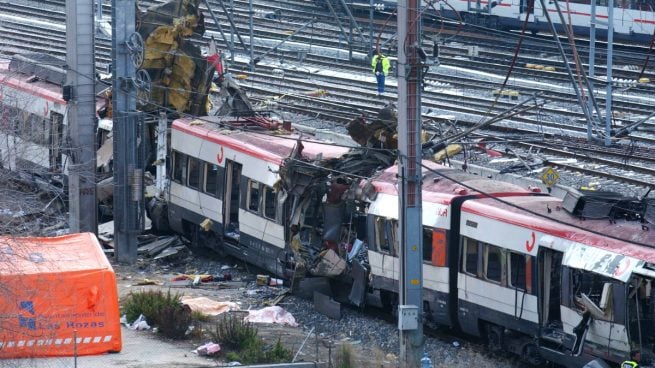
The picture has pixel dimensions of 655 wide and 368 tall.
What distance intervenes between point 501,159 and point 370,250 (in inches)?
410

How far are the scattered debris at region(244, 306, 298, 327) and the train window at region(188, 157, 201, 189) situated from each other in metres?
5.50

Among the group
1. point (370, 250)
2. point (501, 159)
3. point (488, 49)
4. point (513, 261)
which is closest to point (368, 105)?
point (501, 159)

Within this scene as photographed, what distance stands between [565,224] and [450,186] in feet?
9.10

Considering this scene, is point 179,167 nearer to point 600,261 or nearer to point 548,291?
point 548,291

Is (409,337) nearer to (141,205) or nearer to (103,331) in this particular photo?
(103,331)

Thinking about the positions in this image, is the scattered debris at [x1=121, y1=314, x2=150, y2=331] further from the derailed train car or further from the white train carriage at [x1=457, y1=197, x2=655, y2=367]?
the white train carriage at [x1=457, y1=197, x2=655, y2=367]

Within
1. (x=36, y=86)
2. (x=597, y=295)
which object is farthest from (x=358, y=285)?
(x=36, y=86)

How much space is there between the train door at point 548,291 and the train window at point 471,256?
1.37 m

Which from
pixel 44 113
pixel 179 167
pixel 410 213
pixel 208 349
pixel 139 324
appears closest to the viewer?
pixel 410 213

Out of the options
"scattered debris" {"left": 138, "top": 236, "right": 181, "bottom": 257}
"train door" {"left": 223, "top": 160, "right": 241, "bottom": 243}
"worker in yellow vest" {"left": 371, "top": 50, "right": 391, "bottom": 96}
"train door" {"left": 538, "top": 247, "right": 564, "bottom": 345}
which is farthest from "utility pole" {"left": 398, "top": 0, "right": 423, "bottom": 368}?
"worker in yellow vest" {"left": 371, "top": 50, "right": 391, "bottom": 96}

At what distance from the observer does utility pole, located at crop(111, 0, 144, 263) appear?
24359mm

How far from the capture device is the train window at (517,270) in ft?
55.3

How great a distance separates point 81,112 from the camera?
980 inches

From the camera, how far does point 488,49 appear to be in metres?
48.1
